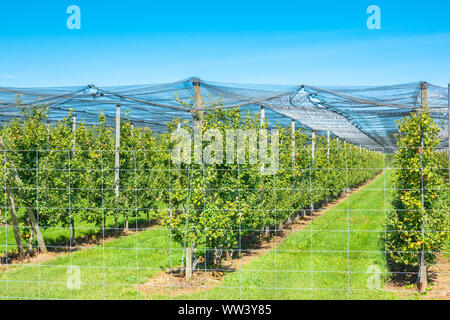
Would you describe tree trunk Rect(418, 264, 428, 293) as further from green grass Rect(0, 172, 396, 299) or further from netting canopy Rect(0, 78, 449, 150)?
netting canopy Rect(0, 78, 449, 150)

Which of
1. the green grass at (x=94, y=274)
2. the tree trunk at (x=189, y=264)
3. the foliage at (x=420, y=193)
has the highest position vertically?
the foliage at (x=420, y=193)

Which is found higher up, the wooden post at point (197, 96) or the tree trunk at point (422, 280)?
the wooden post at point (197, 96)

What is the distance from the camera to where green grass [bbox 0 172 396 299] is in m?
5.66

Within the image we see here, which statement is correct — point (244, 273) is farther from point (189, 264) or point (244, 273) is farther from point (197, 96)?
point (197, 96)

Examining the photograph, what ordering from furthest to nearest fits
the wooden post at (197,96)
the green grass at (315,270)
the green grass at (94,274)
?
1. the wooden post at (197,96)
2. the green grass at (94,274)
3. the green grass at (315,270)

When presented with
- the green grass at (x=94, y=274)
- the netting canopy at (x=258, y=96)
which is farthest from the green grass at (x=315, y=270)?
the netting canopy at (x=258, y=96)

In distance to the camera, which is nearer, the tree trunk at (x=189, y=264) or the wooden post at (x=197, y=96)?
the wooden post at (x=197, y=96)

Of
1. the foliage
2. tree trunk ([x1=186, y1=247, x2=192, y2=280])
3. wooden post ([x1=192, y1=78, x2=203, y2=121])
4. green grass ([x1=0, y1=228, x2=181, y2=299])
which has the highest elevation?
wooden post ([x1=192, y1=78, x2=203, y2=121])

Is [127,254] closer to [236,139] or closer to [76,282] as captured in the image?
[76,282]

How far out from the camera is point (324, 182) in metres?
14.1

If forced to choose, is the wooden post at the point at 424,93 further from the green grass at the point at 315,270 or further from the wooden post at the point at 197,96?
the wooden post at the point at 197,96

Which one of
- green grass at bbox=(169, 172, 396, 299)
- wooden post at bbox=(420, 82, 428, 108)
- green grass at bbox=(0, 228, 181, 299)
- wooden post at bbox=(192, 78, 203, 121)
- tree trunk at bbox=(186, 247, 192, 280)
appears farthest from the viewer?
tree trunk at bbox=(186, 247, 192, 280)

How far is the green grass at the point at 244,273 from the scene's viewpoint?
5.66 m

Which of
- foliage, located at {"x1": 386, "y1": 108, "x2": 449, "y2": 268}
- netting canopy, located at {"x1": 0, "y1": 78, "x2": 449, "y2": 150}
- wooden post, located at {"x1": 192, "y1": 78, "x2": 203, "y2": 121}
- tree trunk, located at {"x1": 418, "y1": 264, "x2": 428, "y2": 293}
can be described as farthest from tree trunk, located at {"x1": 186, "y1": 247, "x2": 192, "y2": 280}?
tree trunk, located at {"x1": 418, "y1": 264, "x2": 428, "y2": 293}
